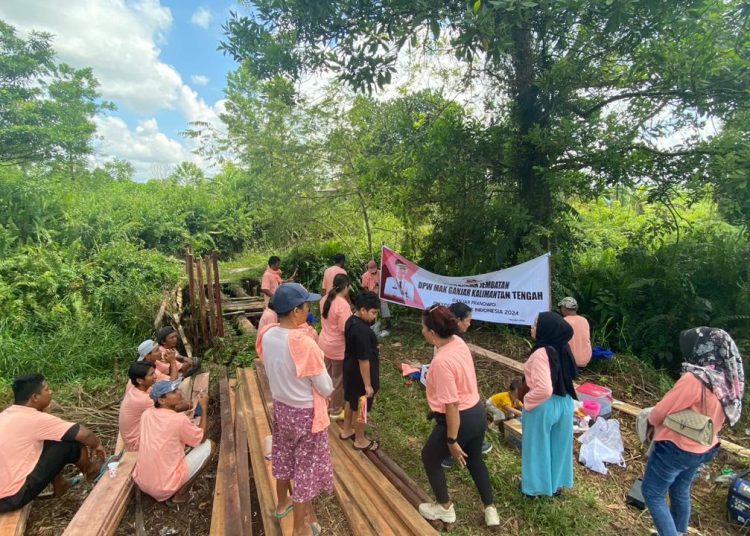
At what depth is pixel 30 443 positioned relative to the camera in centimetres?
327

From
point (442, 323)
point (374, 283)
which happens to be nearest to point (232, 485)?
point (442, 323)

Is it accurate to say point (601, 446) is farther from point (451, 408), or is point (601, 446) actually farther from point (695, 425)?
point (451, 408)

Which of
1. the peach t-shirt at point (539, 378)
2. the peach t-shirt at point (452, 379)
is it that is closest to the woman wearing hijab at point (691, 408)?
the peach t-shirt at point (539, 378)

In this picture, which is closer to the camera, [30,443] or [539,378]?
[539,378]

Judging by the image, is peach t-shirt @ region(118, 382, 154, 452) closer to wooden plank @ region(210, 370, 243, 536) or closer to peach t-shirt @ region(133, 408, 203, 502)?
peach t-shirt @ region(133, 408, 203, 502)

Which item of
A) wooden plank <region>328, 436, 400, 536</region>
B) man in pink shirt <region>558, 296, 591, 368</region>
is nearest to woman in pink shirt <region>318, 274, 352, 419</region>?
wooden plank <region>328, 436, 400, 536</region>

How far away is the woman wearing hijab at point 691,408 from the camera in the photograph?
2.36 metres

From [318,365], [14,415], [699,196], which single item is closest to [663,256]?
[699,196]

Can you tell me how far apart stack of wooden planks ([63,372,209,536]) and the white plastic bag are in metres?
4.04

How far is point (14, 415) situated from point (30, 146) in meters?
16.8

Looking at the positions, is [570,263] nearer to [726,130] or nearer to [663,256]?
[663,256]

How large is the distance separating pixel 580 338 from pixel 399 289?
349 centimetres

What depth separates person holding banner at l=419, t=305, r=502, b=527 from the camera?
8.52 feet

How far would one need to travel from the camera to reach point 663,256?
597 cm
